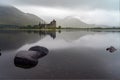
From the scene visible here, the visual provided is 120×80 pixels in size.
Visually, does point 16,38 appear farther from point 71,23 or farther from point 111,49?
point 111,49

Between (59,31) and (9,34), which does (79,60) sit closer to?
(59,31)

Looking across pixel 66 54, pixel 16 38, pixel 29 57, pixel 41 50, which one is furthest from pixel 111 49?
pixel 16 38

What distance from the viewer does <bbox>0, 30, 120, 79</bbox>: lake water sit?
6.55ft

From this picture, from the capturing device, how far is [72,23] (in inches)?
81.7

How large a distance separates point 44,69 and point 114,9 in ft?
3.62

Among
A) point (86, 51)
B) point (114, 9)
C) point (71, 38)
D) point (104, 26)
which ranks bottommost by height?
point (86, 51)

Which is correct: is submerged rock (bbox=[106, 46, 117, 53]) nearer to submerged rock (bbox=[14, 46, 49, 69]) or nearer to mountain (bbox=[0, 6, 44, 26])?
submerged rock (bbox=[14, 46, 49, 69])

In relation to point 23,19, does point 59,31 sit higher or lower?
lower

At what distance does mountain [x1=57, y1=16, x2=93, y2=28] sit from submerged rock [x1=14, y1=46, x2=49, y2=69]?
0.39 meters

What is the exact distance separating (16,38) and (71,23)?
27.0 inches

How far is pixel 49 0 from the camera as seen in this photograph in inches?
81.0

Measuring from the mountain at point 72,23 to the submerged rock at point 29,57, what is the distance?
387 millimetres

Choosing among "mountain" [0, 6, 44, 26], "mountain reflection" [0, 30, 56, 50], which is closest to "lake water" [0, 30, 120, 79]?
"mountain reflection" [0, 30, 56, 50]

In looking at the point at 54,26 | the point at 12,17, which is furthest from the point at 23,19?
the point at 54,26
